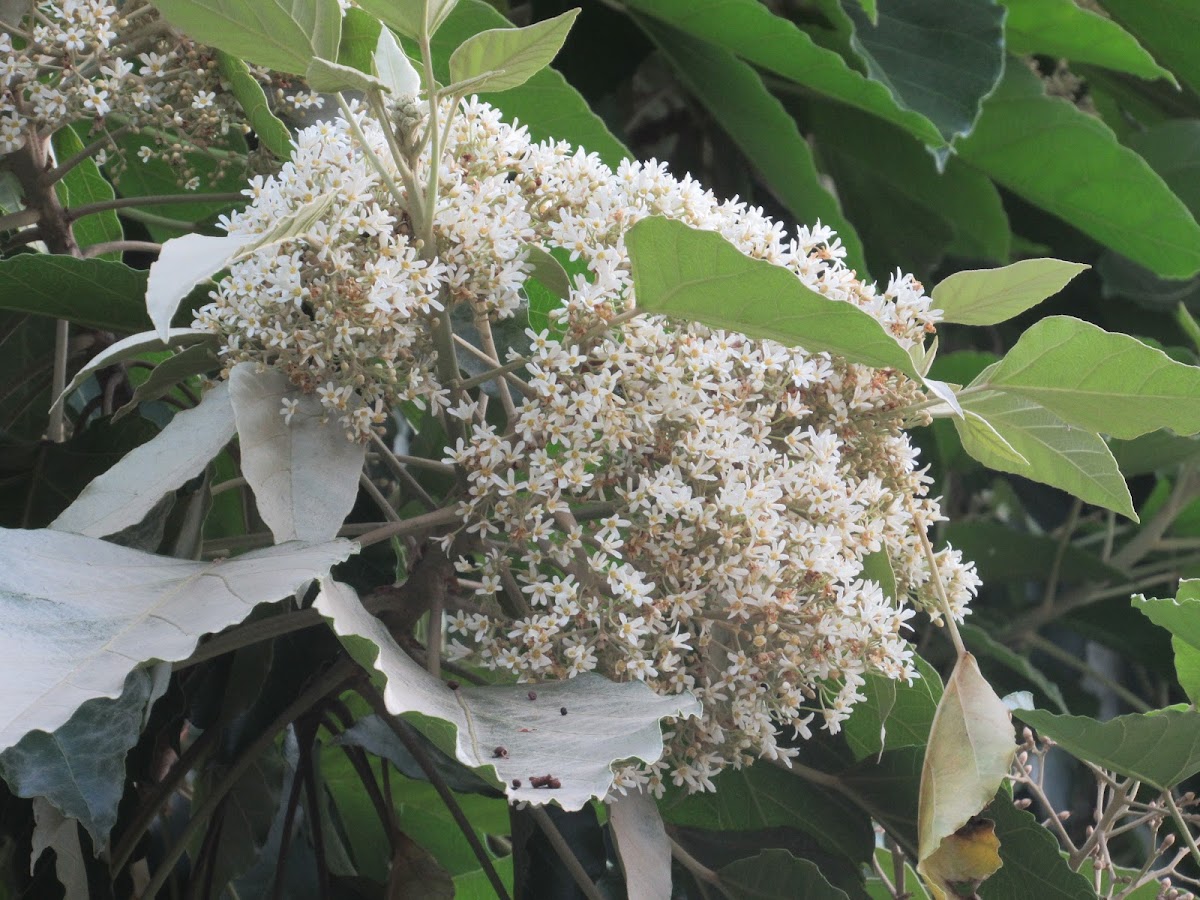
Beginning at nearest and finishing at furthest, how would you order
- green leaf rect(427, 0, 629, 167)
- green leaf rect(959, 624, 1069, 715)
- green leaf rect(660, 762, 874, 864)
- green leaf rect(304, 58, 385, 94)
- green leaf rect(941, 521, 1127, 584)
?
green leaf rect(304, 58, 385, 94), green leaf rect(660, 762, 874, 864), green leaf rect(427, 0, 629, 167), green leaf rect(959, 624, 1069, 715), green leaf rect(941, 521, 1127, 584)

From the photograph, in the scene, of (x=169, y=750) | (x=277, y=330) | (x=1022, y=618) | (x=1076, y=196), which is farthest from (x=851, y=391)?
(x=1022, y=618)

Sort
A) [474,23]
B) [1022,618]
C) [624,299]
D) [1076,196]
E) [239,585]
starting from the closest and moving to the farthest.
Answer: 1. [239,585]
2. [624,299]
3. [474,23]
4. [1076,196]
5. [1022,618]

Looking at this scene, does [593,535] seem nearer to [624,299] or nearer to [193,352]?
[624,299]

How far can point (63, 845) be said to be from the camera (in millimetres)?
629

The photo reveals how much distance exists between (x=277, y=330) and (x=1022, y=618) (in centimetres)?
133

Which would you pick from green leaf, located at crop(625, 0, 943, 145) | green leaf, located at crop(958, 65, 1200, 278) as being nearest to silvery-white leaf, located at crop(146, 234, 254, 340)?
green leaf, located at crop(625, 0, 943, 145)

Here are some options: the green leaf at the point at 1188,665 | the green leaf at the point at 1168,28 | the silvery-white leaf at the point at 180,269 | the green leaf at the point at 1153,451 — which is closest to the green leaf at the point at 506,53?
the silvery-white leaf at the point at 180,269

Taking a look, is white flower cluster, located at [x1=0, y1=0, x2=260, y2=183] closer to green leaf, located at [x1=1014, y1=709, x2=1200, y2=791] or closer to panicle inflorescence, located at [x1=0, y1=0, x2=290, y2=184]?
panicle inflorescence, located at [x1=0, y1=0, x2=290, y2=184]

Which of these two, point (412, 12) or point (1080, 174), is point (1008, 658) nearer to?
point (1080, 174)

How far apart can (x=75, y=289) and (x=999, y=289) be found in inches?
19.7

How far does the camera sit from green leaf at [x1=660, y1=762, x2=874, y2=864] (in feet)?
2.49

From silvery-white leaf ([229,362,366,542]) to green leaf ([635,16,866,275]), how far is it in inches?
27.4

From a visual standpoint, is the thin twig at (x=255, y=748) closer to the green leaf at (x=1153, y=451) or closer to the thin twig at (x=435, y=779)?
the thin twig at (x=435, y=779)

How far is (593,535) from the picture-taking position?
0.58m
